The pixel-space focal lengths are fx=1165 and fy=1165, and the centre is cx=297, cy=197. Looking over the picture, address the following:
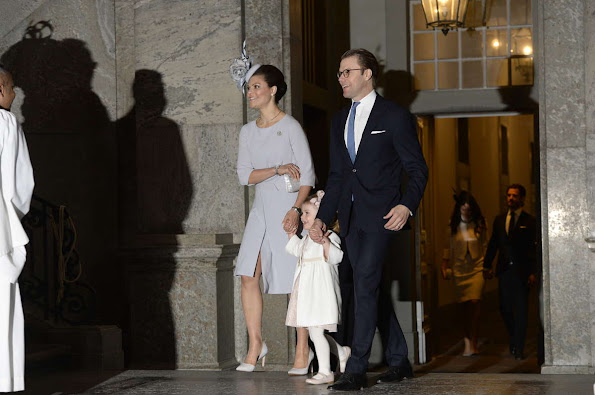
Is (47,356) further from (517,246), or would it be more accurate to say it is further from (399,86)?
(517,246)

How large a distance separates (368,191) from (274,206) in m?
1.06

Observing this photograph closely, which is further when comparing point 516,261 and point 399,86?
point 516,261

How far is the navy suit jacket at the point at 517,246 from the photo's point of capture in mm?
13156

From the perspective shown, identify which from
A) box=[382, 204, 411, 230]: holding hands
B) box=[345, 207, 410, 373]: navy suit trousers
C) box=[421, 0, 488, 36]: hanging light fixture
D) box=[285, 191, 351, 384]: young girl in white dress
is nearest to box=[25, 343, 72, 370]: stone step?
box=[285, 191, 351, 384]: young girl in white dress

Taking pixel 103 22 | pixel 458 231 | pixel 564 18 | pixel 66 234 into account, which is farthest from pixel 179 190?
pixel 458 231

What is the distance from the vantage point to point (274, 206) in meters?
7.97

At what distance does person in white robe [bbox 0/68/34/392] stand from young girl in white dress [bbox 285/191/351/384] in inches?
71.6

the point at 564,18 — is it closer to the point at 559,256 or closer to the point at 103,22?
the point at 559,256

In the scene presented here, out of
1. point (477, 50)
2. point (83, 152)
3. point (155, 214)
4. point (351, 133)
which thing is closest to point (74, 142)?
point (83, 152)

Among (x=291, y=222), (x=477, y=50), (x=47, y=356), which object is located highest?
(x=477, y=50)

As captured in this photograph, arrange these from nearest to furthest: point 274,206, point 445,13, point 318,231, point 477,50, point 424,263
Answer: point 318,231, point 274,206, point 445,13, point 477,50, point 424,263

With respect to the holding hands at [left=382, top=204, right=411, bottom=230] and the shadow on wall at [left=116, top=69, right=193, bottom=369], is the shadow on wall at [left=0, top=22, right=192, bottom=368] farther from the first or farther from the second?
the holding hands at [left=382, top=204, right=411, bottom=230]

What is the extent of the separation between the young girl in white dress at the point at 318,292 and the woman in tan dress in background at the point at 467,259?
6102 mm

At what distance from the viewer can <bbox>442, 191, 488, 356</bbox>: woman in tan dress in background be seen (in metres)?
13.4
